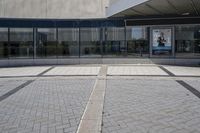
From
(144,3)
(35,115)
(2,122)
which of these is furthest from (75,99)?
(144,3)

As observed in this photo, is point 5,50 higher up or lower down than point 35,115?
higher up

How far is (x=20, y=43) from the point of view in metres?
23.2

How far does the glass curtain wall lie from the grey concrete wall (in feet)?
8.05

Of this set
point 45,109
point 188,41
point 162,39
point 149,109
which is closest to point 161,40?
point 162,39

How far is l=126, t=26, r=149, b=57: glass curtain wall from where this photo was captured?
22.6 metres

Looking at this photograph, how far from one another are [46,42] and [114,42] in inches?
206

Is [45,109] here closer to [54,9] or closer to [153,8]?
[153,8]

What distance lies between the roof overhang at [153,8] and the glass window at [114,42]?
1312 millimetres

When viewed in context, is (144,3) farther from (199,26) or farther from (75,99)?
(75,99)

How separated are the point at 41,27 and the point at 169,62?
394 inches

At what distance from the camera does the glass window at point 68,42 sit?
23.5 meters

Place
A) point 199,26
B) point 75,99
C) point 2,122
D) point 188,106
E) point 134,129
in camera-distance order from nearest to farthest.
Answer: point 134,129, point 2,122, point 188,106, point 75,99, point 199,26

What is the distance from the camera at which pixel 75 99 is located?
938 cm

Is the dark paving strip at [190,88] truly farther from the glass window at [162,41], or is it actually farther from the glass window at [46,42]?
the glass window at [46,42]
